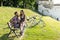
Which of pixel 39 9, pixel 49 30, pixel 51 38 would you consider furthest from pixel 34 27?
pixel 39 9

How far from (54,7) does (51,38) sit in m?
19.6

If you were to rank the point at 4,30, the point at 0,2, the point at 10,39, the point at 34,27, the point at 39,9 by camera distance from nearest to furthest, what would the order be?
the point at 10,39 < the point at 4,30 < the point at 34,27 < the point at 0,2 < the point at 39,9

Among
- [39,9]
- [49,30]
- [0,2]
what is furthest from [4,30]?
[39,9]

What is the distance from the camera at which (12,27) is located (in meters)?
15.4

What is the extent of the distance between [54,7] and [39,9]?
77.0 inches

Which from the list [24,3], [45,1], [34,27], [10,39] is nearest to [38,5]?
[45,1]

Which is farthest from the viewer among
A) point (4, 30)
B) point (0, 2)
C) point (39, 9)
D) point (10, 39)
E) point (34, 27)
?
point (39, 9)

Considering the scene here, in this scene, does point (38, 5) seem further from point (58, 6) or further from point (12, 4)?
point (12, 4)

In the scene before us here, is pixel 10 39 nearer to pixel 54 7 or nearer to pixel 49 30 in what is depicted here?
pixel 49 30

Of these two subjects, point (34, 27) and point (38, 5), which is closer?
Answer: point (34, 27)

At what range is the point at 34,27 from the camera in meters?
17.4

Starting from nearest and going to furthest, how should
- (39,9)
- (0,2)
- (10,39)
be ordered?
1. (10,39)
2. (0,2)
3. (39,9)

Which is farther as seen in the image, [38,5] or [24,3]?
[38,5]

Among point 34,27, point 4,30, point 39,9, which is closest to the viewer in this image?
point 4,30
